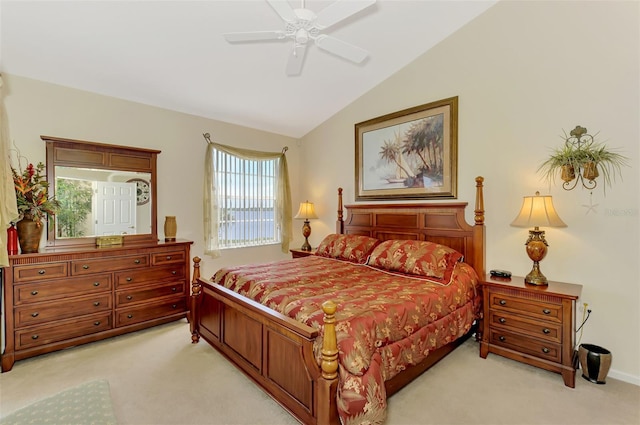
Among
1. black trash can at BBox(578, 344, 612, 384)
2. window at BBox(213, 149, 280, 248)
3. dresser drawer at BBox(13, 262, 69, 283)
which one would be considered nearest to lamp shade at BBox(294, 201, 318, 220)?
window at BBox(213, 149, 280, 248)

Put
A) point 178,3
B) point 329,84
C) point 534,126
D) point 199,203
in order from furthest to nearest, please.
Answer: point 199,203
point 329,84
point 534,126
point 178,3

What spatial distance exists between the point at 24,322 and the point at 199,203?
2191 millimetres

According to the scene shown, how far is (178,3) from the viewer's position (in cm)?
259

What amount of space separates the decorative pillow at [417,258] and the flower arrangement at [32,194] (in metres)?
3.36

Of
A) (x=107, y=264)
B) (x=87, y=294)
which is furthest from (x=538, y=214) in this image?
(x=87, y=294)

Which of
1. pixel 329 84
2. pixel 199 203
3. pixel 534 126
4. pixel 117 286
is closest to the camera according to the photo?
pixel 534 126

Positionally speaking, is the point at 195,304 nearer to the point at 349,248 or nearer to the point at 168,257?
the point at 168,257

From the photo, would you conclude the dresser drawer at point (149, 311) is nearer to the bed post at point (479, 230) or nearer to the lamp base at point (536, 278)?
the bed post at point (479, 230)

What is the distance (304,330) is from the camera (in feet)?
6.05

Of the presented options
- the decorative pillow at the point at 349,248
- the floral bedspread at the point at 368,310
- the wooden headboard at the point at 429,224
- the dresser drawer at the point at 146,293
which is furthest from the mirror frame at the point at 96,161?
the wooden headboard at the point at 429,224

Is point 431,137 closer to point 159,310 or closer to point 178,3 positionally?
point 178,3

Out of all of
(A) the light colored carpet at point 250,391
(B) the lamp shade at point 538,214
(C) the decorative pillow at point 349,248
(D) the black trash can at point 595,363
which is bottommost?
(A) the light colored carpet at point 250,391

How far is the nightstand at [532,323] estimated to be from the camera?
8.06 ft

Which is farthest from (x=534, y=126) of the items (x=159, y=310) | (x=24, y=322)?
(x=24, y=322)
